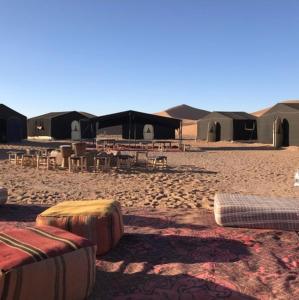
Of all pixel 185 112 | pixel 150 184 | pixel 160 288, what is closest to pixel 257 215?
pixel 160 288

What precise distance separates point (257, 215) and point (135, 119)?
21.8m

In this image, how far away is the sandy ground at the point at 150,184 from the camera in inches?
347

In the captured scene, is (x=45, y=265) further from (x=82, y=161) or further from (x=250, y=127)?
(x=250, y=127)

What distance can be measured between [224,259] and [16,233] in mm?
2004

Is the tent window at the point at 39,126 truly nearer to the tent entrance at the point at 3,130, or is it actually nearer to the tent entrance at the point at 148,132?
the tent entrance at the point at 3,130

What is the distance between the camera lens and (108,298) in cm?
360

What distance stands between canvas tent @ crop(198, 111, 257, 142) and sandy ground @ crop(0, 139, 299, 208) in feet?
70.0

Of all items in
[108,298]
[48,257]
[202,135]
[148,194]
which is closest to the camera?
[48,257]

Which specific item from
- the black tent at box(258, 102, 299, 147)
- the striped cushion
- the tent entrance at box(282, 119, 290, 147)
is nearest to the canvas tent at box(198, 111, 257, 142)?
the black tent at box(258, 102, 299, 147)

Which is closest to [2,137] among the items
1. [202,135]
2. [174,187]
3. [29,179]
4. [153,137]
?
[153,137]

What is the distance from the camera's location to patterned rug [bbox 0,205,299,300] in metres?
3.70

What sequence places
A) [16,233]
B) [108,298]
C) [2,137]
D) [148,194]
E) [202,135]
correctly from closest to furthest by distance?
[108,298]
[16,233]
[148,194]
[2,137]
[202,135]

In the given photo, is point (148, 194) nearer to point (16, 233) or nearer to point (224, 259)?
point (224, 259)

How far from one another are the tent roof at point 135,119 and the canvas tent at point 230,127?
11006mm
